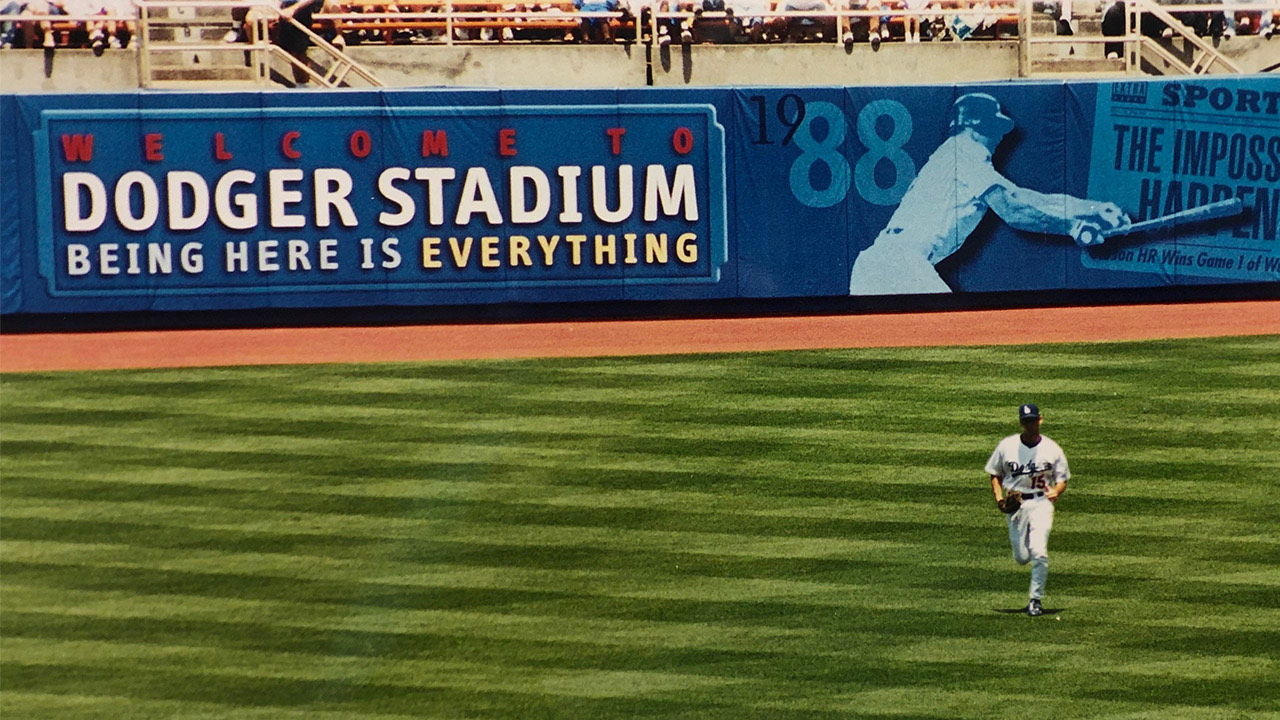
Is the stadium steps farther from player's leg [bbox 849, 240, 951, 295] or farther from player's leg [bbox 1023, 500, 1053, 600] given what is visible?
player's leg [bbox 1023, 500, 1053, 600]

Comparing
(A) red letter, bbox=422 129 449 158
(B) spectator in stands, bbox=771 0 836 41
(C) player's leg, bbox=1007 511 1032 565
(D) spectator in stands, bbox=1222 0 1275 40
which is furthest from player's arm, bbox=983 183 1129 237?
(C) player's leg, bbox=1007 511 1032 565

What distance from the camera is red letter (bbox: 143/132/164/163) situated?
18484 millimetres

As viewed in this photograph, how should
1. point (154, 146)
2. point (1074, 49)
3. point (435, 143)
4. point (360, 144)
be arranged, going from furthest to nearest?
point (1074, 49) < point (435, 143) < point (360, 144) < point (154, 146)

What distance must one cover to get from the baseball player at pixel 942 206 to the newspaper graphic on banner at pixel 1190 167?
4.72 feet

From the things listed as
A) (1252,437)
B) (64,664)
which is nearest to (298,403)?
(64,664)

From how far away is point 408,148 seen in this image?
19031 mm

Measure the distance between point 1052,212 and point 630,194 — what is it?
5.52 meters

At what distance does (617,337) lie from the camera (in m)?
18.6

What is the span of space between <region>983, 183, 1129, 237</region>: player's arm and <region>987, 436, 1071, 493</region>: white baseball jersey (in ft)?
29.5

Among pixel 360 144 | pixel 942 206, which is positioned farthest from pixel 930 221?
pixel 360 144

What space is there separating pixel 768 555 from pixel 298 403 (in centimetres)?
550

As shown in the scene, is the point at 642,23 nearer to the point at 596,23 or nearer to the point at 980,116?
the point at 596,23

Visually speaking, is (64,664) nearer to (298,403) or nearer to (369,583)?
(369,583)

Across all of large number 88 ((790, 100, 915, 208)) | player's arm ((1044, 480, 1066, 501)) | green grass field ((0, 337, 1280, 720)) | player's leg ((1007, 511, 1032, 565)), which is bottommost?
green grass field ((0, 337, 1280, 720))
